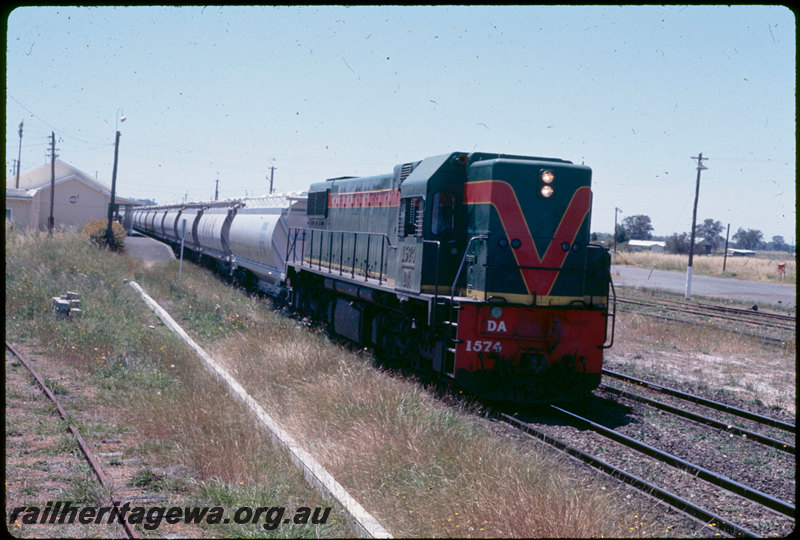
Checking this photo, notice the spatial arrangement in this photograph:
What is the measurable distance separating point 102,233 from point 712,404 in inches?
1333

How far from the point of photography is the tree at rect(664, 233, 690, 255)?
A: 91.6m

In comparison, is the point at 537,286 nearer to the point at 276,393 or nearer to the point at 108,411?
the point at 276,393

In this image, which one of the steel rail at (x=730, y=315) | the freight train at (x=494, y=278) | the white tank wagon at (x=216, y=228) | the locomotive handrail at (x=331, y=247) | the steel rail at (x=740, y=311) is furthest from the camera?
the white tank wagon at (x=216, y=228)

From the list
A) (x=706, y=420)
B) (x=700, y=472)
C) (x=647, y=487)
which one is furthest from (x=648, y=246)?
(x=647, y=487)

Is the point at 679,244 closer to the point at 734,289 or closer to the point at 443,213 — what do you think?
the point at 734,289

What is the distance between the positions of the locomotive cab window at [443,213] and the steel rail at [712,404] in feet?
13.9

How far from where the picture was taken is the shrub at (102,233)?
119 feet

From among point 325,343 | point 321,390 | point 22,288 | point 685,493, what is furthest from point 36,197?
point 685,493

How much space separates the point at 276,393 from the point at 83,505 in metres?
3.99

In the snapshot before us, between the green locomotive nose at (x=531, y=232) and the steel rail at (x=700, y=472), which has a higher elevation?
the green locomotive nose at (x=531, y=232)

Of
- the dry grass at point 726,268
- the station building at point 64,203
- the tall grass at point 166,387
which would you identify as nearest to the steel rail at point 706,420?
the tall grass at point 166,387

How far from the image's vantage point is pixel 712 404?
10.3m

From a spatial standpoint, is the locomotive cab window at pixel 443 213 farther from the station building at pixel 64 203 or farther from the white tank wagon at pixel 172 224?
the station building at pixel 64 203

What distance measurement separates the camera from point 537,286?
32.0ft
